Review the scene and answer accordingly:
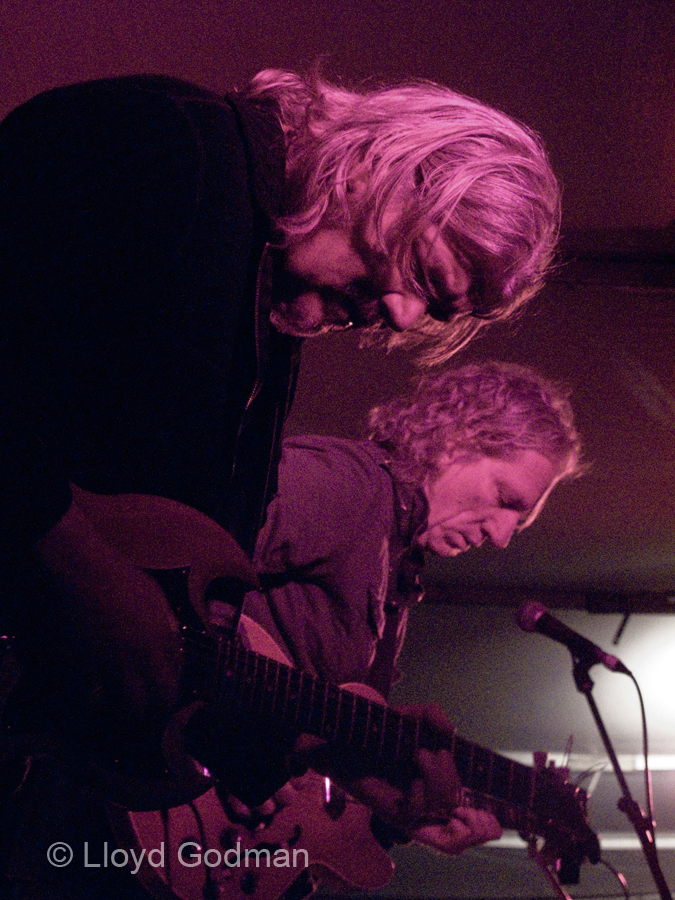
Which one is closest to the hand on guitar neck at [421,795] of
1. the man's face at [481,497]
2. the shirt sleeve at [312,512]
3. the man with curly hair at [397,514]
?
the man with curly hair at [397,514]

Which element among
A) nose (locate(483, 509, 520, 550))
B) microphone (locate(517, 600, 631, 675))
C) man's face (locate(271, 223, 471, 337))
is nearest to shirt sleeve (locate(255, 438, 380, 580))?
man's face (locate(271, 223, 471, 337))

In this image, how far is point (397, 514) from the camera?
2.35 metres

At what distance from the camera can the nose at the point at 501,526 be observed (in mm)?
2779

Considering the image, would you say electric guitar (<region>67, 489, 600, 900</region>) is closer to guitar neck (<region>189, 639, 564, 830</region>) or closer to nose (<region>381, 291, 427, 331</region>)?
guitar neck (<region>189, 639, 564, 830</region>)

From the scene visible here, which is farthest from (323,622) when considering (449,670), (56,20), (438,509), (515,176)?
(449,670)

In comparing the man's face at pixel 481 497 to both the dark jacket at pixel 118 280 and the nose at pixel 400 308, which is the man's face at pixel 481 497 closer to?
the nose at pixel 400 308

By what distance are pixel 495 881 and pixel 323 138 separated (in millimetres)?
8404

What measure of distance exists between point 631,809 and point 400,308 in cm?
210

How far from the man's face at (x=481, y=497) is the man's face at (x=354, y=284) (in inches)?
45.2

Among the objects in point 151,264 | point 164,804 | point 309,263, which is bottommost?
point 164,804

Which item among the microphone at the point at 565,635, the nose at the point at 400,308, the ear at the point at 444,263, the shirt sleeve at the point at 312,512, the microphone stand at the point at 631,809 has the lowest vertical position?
the microphone stand at the point at 631,809

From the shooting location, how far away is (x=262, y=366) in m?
1.33

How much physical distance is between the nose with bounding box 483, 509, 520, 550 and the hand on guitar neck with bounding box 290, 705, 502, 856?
32.6 inches

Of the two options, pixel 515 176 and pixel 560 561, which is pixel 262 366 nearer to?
pixel 515 176
